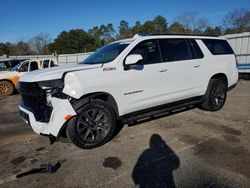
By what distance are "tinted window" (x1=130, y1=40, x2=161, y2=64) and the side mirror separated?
33 centimetres

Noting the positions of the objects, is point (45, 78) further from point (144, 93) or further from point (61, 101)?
point (144, 93)

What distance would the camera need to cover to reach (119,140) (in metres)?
4.35

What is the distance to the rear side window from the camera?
5713 millimetres

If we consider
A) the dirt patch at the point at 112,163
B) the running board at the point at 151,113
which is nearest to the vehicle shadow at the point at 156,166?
the dirt patch at the point at 112,163

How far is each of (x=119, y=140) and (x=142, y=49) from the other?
191 centimetres

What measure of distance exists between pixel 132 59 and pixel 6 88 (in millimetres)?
8636

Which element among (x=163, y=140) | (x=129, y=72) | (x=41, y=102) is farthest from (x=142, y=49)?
(x=41, y=102)

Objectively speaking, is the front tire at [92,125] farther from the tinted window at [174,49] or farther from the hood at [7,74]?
the hood at [7,74]

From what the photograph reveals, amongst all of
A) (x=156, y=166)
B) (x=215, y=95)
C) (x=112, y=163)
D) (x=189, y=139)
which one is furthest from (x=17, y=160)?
(x=215, y=95)

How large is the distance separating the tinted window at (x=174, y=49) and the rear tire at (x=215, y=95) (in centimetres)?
111

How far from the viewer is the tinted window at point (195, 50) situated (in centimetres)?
533

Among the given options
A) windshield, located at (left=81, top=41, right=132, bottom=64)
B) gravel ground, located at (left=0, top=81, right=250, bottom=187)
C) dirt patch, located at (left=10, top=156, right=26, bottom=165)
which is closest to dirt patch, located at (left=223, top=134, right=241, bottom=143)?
gravel ground, located at (left=0, top=81, right=250, bottom=187)

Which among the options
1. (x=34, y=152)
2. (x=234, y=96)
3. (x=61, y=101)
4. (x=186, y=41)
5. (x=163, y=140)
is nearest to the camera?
(x=61, y=101)

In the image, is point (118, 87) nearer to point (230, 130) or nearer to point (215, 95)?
point (230, 130)
